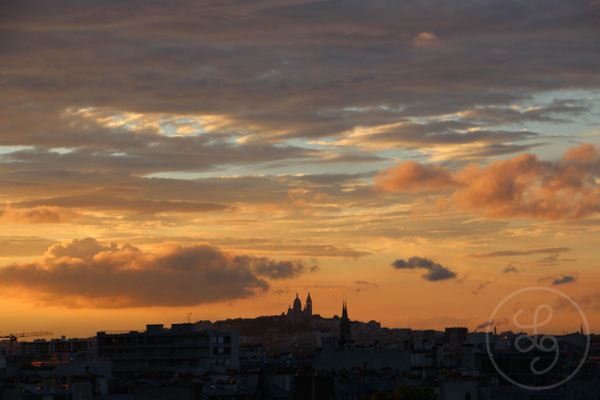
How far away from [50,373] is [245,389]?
156 ft

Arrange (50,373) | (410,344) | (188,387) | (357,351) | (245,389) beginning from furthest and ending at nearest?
(410,344) → (357,351) → (50,373) → (245,389) → (188,387)

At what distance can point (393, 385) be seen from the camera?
109 m

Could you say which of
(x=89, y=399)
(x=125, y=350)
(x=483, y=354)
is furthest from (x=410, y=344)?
(x=89, y=399)

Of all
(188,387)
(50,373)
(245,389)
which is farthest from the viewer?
(50,373)

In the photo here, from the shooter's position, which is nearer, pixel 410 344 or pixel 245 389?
pixel 245 389

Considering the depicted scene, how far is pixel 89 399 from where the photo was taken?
291ft

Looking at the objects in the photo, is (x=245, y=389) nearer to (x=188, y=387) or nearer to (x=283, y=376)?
(x=283, y=376)

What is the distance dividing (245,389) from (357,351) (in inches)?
2174

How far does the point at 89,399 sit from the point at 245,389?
68.4 feet

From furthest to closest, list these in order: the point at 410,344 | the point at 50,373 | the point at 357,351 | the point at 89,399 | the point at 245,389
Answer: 1. the point at 410,344
2. the point at 357,351
3. the point at 50,373
4. the point at 245,389
5. the point at 89,399

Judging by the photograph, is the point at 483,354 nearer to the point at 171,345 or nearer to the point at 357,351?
the point at 357,351

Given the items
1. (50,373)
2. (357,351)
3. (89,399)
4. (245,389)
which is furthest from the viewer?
(357,351)

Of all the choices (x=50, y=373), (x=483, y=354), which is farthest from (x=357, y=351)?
(x=50, y=373)

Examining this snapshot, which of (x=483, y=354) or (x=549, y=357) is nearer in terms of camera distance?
(x=549, y=357)
